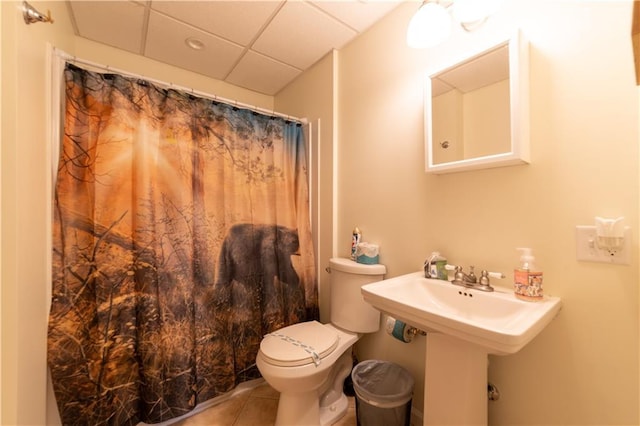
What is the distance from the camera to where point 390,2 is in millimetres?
1337

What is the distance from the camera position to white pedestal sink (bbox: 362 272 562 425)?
2.43 ft

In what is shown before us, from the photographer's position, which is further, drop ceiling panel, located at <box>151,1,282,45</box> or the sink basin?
drop ceiling panel, located at <box>151,1,282,45</box>

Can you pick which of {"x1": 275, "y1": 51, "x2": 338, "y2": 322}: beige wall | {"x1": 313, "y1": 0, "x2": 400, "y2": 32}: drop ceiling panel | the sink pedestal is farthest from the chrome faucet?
{"x1": 313, "y1": 0, "x2": 400, "y2": 32}: drop ceiling panel

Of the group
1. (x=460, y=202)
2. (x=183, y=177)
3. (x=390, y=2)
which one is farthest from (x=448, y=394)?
(x=390, y=2)

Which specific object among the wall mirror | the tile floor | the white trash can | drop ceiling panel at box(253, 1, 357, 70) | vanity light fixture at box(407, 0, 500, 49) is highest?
drop ceiling panel at box(253, 1, 357, 70)

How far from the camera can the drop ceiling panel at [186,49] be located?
1497mm

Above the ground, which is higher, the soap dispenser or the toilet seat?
the soap dispenser

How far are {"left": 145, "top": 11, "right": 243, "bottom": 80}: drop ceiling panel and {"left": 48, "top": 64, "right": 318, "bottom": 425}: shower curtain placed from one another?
45 cm

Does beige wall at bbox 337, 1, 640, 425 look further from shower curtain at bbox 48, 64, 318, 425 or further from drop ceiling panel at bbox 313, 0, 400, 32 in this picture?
shower curtain at bbox 48, 64, 318, 425

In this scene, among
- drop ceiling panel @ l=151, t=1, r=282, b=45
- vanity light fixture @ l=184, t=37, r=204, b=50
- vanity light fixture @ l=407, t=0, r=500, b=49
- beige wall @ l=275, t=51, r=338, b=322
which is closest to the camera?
vanity light fixture @ l=407, t=0, r=500, b=49

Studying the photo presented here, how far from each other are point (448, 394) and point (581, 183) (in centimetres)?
84

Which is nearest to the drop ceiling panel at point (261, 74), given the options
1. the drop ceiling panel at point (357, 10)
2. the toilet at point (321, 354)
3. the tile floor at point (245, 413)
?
the drop ceiling panel at point (357, 10)

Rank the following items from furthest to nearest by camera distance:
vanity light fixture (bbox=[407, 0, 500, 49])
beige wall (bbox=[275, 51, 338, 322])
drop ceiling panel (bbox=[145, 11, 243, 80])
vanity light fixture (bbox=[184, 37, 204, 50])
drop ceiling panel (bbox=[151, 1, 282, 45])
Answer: beige wall (bbox=[275, 51, 338, 322]) → vanity light fixture (bbox=[184, 37, 204, 50]) → drop ceiling panel (bbox=[145, 11, 243, 80]) → drop ceiling panel (bbox=[151, 1, 282, 45]) → vanity light fixture (bbox=[407, 0, 500, 49])

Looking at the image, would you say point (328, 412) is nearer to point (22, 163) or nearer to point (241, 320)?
point (241, 320)
